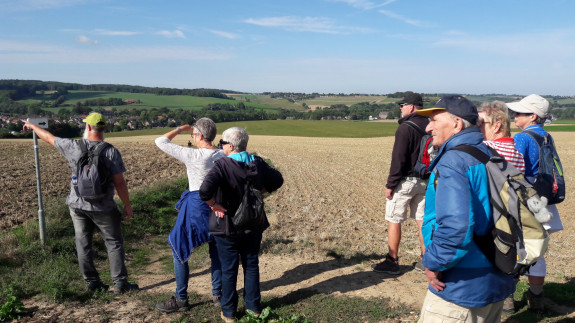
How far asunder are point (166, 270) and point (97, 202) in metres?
1.77

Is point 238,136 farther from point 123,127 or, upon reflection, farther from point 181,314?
point 123,127

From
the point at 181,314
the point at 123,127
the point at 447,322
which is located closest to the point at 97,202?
the point at 181,314

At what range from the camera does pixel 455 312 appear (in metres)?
2.50

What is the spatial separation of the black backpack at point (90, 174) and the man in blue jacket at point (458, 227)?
345cm

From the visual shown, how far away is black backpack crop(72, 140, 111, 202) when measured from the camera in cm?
438

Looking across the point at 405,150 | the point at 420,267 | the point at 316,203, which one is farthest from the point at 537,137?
the point at 316,203

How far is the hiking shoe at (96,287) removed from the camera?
4684mm

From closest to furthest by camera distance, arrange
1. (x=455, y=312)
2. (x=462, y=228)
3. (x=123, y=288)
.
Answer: (x=462, y=228) < (x=455, y=312) < (x=123, y=288)

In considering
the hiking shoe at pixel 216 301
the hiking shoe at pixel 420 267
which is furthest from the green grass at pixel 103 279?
the hiking shoe at pixel 420 267

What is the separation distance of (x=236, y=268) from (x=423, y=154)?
2.44 metres

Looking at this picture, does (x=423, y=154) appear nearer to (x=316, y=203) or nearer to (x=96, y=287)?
(x=96, y=287)

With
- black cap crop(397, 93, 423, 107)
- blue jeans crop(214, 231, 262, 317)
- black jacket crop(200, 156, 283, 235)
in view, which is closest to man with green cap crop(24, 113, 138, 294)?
black jacket crop(200, 156, 283, 235)

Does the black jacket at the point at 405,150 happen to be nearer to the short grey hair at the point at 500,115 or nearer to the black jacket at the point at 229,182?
the short grey hair at the point at 500,115

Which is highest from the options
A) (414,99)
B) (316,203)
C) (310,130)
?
(414,99)
